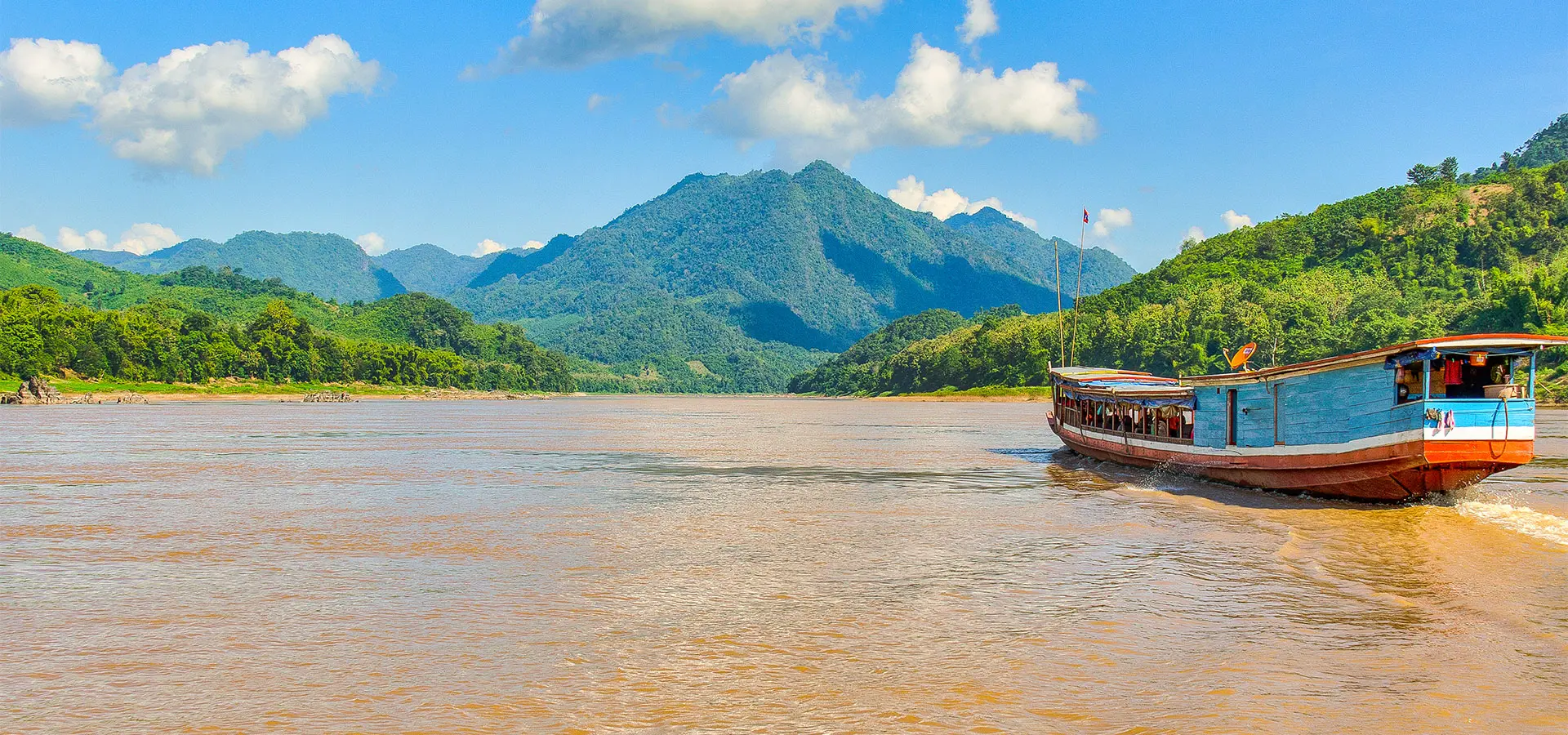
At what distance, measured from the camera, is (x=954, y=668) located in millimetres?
12141

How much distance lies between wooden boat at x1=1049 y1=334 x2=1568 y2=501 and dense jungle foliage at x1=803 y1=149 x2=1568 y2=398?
104 metres

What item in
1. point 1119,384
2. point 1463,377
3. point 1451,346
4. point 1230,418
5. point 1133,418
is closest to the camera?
point 1451,346

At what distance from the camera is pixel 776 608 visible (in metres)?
15.3

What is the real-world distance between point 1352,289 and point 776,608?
169 meters

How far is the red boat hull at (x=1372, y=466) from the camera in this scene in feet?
80.4

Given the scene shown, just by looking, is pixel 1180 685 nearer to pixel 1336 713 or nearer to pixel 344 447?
pixel 1336 713

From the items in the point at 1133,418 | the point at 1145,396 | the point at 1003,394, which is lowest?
the point at 1003,394

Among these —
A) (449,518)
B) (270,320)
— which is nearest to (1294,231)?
(270,320)

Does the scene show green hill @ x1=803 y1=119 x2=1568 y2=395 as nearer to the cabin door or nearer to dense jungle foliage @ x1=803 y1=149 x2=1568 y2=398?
dense jungle foliage @ x1=803 y1=149 x2=1568 y2=398

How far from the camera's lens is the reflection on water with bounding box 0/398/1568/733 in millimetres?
10758

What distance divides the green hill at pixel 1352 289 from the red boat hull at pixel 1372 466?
346ft

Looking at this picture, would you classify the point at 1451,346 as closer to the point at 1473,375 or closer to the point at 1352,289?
the point at 1473,375

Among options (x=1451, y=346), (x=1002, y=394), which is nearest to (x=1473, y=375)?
(x=1451, y=346)

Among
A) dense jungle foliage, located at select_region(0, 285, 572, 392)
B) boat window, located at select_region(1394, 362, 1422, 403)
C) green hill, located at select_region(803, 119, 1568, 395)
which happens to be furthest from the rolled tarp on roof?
dense jungle foliage, located at select_region(0, 285, 572, 392)
